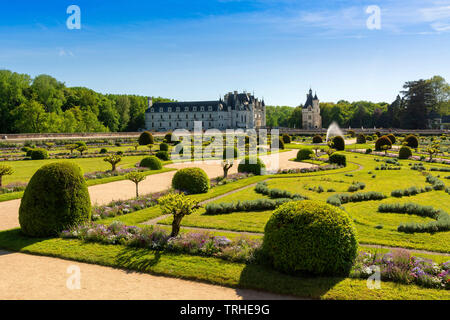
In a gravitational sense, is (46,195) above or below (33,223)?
above

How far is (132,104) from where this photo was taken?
10156 centimetres

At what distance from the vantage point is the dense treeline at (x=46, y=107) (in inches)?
2228

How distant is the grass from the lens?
6.03 m

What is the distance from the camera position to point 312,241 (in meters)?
6.34

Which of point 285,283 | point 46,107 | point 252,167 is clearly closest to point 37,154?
point 252,167

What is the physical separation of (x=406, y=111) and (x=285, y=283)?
269ft

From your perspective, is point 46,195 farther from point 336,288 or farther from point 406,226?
point 406,226

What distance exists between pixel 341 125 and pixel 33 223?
94.5 meters

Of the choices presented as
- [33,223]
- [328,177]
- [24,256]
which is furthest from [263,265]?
[328,177]

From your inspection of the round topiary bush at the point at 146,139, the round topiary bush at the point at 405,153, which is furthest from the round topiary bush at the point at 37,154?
the round topiary bush at the point at 405,153

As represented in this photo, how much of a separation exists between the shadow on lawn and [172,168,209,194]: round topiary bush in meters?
8.75

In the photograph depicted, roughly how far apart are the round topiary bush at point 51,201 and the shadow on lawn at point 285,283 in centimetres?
545

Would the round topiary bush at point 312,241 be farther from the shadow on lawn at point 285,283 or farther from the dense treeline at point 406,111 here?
the dense treeline at point 406,111

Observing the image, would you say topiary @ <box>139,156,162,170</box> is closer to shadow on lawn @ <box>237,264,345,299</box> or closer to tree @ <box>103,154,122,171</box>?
tree @ <box>103,154,122,171</box>
